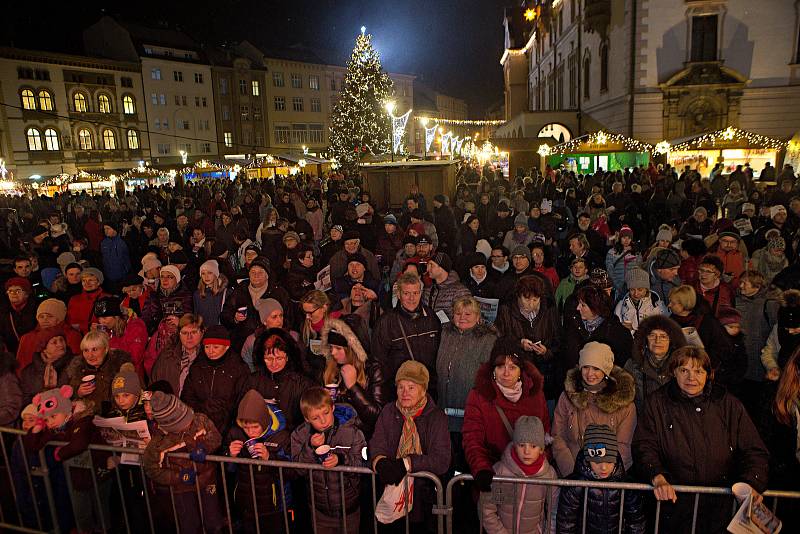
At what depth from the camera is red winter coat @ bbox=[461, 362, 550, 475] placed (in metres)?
3.81

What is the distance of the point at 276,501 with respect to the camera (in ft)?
12.9

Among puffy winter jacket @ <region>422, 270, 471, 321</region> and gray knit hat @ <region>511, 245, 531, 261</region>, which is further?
gray knit hat @ <region>511, 245, 531, 261</region>

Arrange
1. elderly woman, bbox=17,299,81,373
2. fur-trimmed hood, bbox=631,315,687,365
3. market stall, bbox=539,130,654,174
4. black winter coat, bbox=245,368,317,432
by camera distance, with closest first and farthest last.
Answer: fur-trimmed hood, bbox=631,315,687,365, black winter coat, bbox=245,368,317,432, elderly woman, bbox=17,299,81,373, market stall, bbox=539,130,654,174

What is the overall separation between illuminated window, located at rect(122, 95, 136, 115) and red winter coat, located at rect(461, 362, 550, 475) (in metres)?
54.4

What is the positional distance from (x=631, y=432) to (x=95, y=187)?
127ft

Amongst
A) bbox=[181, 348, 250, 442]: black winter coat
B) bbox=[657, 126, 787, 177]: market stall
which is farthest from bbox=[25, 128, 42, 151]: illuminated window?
bbox=[181, 348, 250, 442]: black winter coat

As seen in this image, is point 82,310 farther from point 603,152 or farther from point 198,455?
point 603,152

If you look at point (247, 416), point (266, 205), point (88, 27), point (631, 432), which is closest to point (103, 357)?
point (247, 416)

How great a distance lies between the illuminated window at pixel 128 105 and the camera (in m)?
48.9

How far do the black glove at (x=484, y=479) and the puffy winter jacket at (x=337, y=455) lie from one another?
2.89 feet

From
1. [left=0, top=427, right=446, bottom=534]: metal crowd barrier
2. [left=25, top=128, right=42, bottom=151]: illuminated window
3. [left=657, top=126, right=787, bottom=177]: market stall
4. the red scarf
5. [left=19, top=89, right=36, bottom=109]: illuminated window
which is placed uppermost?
[left=19, top=89, right=36, bottom=109]: illuminated window

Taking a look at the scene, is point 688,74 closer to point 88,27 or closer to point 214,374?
point 214,374

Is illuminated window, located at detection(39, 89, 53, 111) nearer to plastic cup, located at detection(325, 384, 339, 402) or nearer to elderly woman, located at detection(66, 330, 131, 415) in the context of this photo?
elderly woman, located at detection(66, 330, 131, 415)

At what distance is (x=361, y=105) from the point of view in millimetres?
40938
